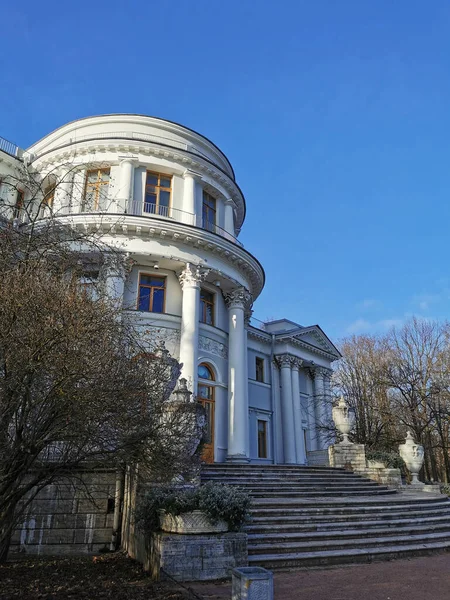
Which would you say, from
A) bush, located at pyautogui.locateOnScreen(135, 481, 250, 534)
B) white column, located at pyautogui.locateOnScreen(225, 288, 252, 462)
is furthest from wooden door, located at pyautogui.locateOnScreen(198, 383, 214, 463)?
bush, located at pyautogui.locateOnScreen(135, 481, 250, 534)

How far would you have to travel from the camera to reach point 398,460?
19.6m

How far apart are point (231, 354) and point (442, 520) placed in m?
11.6

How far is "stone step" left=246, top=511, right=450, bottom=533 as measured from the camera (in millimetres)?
10133

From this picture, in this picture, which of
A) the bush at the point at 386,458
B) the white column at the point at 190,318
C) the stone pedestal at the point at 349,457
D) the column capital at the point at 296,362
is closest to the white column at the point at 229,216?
Result: the white column at the point at 190,318

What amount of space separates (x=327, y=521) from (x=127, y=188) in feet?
53.8

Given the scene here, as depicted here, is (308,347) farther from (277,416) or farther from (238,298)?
(238,298)

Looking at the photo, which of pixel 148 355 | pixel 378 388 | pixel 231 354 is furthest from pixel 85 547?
pixel 378 388

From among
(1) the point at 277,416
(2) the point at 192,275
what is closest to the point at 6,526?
(2) the point at 192,275

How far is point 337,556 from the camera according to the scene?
9094mm

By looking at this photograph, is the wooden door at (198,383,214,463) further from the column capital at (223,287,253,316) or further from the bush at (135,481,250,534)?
the bush at (135,481,250,534)

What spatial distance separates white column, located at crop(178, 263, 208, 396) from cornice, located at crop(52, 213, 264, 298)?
1.23 m

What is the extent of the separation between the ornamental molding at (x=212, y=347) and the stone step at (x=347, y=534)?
11756 mm

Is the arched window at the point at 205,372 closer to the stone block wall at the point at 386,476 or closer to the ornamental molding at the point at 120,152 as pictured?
the stone block wall at the point at 386,476

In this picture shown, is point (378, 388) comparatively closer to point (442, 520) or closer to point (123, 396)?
point (442, 520)
